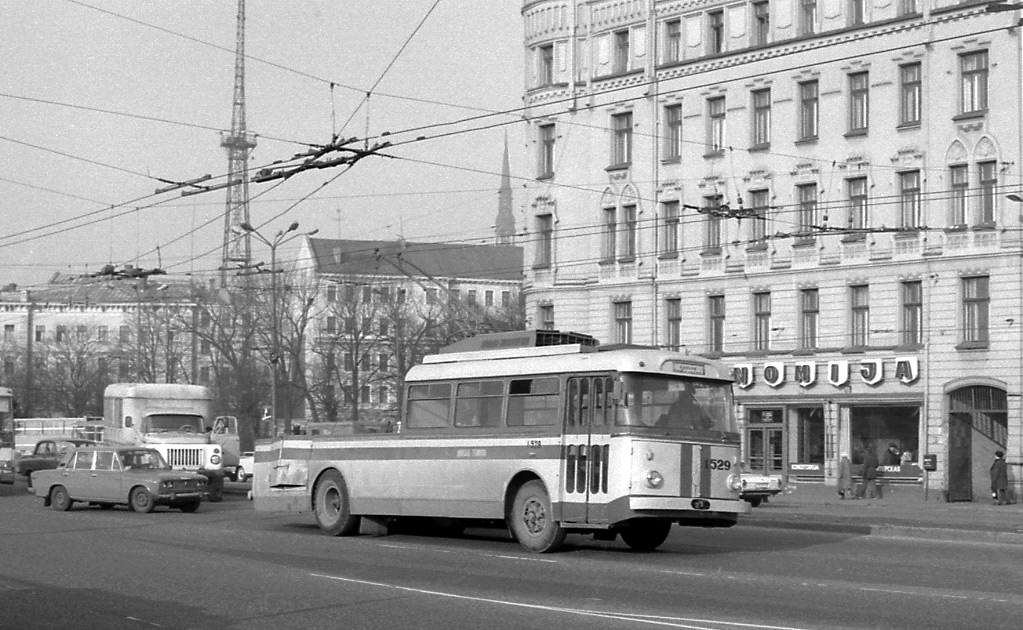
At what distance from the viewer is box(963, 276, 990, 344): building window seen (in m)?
43.6

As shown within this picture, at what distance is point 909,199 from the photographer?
149ft

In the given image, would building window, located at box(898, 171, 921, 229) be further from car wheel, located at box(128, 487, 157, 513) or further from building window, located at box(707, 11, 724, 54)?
car wheel, located at box(128, 487, 157, 513)

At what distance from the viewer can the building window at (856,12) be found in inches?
1841

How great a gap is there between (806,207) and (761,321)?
4.10 m

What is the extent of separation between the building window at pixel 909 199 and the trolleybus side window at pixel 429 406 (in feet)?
84.6

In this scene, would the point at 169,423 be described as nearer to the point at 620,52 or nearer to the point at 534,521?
the point at 534,521

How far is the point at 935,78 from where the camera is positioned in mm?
44594

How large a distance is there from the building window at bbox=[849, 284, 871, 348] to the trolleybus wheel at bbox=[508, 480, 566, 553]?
90.2 ft

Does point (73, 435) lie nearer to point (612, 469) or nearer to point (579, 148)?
point (579, 148)

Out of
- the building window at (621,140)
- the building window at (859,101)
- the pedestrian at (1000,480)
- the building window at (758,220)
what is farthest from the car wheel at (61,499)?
the building window at (859,101)

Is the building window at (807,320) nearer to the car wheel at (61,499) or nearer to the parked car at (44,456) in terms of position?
the parked car at (44,456)

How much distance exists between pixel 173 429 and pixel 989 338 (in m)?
22.6

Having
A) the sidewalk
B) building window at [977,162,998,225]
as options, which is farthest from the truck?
building window at [977,162,998,225]

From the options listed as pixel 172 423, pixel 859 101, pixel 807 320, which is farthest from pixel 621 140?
pixel 172 423
